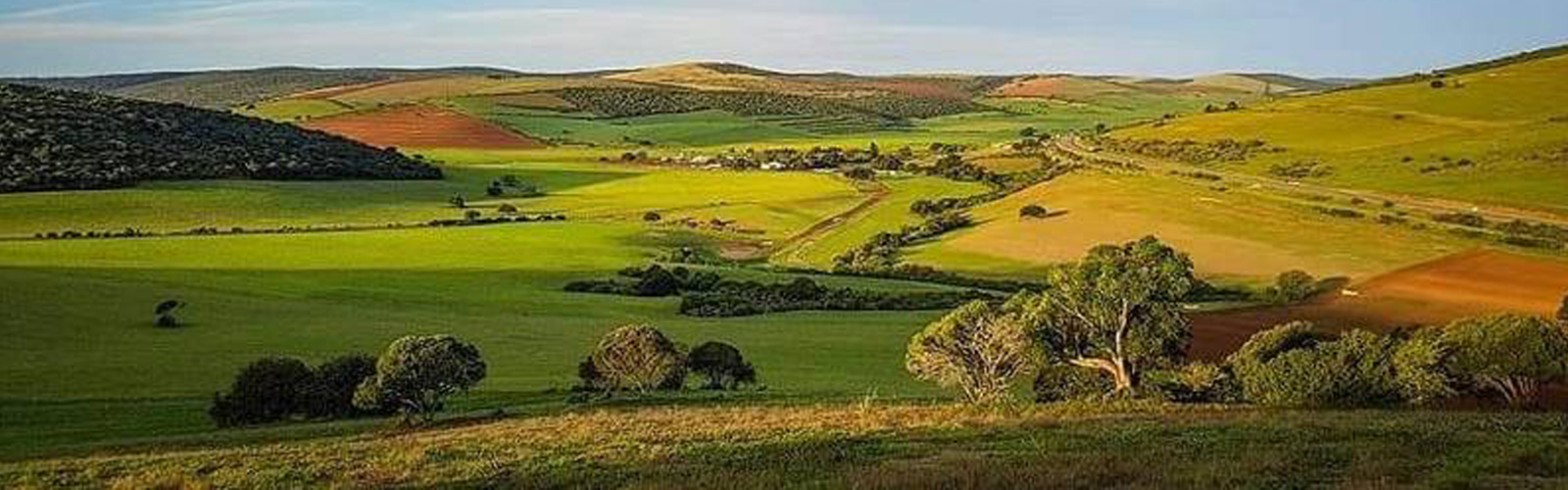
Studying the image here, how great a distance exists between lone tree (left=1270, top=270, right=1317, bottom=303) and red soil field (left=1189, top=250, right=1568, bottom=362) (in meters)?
1.16

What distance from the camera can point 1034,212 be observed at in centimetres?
10888

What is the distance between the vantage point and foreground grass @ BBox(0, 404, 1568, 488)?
22.1 m

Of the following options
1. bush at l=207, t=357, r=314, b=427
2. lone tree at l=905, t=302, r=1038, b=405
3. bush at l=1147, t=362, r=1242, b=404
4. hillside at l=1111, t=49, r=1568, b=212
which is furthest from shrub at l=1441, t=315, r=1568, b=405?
hillside at l=1111, t=49, r=1568, b=212

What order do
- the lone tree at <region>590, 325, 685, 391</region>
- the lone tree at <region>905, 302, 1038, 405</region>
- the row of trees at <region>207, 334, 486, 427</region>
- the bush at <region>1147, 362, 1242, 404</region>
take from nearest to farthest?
the row of trees at <region>207, 334, 486, 427</region>
the lone tree at <region>905, 302, 1038, 405</region>
the bush at <region>1147, 362, 1242, 404</region>
the lone tree at <region>590, 325, 685, 391</region>

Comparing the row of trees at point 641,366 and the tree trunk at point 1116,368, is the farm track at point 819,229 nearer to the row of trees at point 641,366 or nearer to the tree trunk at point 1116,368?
the row of trees at point 641,366

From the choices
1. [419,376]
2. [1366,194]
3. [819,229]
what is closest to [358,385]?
[419,376]

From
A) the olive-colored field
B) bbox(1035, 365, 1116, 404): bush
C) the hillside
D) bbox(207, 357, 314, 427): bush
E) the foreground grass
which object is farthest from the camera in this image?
the hillside

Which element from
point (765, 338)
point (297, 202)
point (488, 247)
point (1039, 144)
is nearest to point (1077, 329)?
point (765, 338)

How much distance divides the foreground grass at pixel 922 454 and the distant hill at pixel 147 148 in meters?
106

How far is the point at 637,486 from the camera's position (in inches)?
887

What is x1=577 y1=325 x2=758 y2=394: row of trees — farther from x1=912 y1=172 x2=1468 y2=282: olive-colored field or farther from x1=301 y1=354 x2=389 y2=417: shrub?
x1=912 y1=172 x2=1468 y2=282: olive-colored field

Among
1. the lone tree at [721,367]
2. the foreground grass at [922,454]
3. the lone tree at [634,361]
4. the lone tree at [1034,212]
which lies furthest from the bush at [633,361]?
the lone tree at [1034,212]

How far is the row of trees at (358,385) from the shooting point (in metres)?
43.5

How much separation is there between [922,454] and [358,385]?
93.4ft
